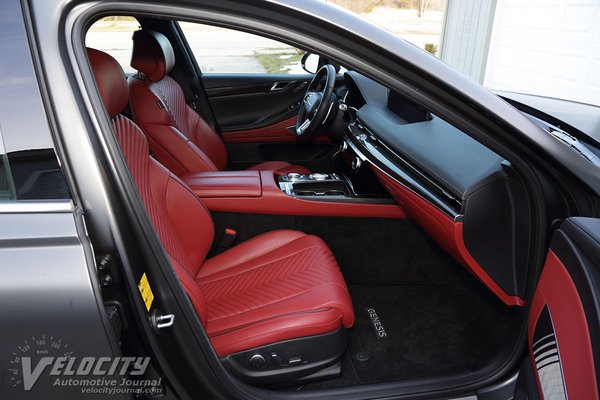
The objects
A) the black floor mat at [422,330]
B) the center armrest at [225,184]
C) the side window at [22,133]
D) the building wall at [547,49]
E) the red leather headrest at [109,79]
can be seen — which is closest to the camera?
the side window at [22,133]

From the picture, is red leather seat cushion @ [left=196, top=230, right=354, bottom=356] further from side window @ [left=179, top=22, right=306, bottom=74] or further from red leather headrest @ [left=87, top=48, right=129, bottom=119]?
side window @ [left=179, top=22, right=306, bottom=74]

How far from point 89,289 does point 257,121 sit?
2.58 m

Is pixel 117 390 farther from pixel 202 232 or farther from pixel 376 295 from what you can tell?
pixel 376 295

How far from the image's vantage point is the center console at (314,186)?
6.90ft

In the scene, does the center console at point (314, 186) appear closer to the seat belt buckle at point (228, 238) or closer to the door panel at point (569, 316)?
the seat belt buckle at point (228, 238)

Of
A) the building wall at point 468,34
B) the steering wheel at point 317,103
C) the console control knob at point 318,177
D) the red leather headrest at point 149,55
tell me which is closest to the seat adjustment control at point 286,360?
the console control knob at point 318,177

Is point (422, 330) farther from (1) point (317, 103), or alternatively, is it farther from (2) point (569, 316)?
(1) point (317, 103)

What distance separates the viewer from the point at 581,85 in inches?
167

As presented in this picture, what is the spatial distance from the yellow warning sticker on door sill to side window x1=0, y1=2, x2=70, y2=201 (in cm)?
24

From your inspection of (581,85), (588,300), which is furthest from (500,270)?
(581,85)

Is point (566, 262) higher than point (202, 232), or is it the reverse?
point (566, 262)

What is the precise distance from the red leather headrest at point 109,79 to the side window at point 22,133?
0.84ft

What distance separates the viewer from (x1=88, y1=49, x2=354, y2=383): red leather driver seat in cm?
132

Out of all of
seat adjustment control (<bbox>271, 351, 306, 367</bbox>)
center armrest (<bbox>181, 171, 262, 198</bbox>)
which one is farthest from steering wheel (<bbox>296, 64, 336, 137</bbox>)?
seat adjustment control (<bbox>271, 351, 306, 367</bbox>)
